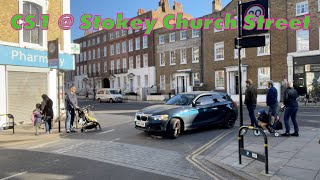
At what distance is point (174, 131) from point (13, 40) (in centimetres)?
916

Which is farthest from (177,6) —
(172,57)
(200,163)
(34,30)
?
(200,163)

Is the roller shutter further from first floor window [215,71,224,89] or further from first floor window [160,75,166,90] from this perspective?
first floor window [160,75,166,90]

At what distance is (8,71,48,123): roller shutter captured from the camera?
14.7m

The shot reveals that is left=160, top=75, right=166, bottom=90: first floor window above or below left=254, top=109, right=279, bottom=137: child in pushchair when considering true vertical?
above

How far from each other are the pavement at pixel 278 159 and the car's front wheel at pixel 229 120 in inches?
86.6

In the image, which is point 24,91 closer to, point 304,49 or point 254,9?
point 254,9

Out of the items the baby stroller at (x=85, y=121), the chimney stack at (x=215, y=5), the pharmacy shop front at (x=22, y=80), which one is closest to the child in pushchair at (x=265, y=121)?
the baby stroller at (x=85, y=121)

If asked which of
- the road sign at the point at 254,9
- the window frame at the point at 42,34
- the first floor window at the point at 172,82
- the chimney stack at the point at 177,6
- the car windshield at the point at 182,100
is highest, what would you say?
the chimney stack at the point at 177,6

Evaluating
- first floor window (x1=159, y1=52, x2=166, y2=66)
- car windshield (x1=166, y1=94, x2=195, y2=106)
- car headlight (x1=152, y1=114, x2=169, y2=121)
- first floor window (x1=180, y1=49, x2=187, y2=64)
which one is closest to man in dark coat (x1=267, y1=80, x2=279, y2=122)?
car windshield (x1=166, y1=94, x2=195, y2=106)

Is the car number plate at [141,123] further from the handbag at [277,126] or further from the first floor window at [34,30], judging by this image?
the first floor window at [34,30]

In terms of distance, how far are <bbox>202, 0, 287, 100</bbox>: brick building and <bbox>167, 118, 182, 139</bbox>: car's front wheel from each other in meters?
21.9

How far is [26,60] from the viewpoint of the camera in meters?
15.2

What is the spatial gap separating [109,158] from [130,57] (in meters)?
45.0

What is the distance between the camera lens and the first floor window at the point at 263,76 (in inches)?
1236
